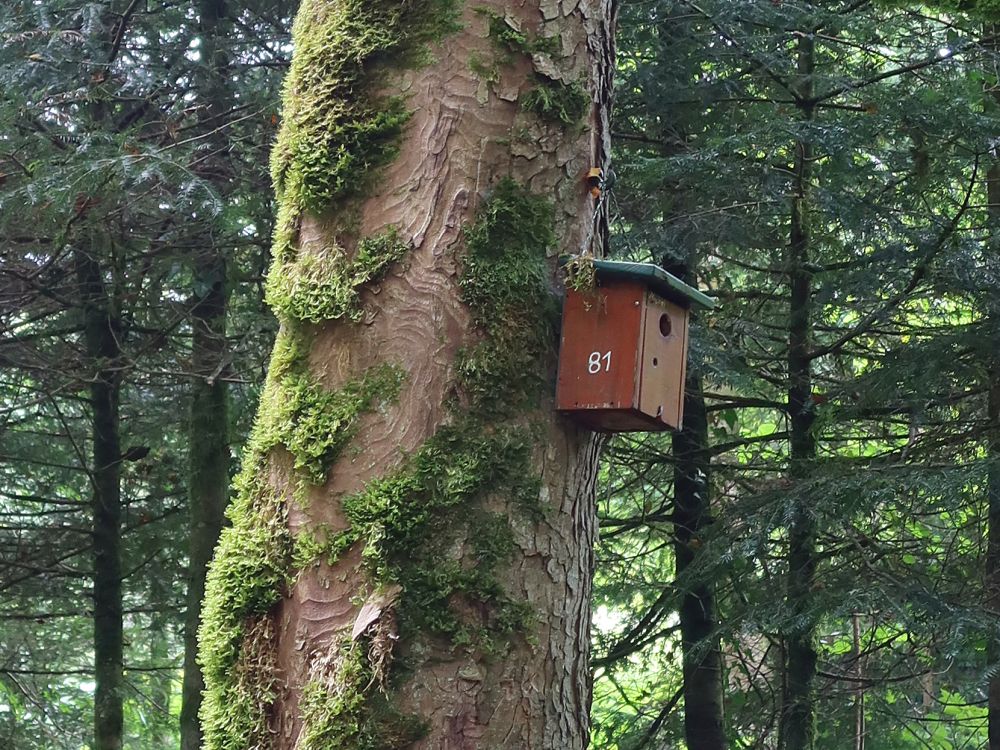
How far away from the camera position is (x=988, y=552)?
5.91 metres

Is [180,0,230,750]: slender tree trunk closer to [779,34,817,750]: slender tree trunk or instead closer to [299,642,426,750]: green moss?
[779,34,817,750]: slender tree trunk

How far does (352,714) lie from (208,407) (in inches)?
224

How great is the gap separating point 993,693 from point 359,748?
540 cm

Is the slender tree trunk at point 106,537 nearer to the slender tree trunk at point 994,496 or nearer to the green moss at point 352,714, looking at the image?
the slender tree trunk at point 994,496

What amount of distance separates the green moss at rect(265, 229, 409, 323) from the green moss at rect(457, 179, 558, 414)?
159mm

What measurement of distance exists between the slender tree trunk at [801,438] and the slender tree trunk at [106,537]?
15.0ft

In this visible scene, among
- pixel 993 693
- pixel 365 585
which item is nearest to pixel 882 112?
pixel 993 693

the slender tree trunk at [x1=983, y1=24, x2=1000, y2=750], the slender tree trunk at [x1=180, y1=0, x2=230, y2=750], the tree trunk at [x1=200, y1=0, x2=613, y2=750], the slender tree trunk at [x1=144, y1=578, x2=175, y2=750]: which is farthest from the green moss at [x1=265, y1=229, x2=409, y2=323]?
the slender tree trunk at [x1=144, y1=578, x2=175, y2=750]

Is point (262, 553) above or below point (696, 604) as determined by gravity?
below

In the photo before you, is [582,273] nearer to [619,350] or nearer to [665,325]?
[619,350]

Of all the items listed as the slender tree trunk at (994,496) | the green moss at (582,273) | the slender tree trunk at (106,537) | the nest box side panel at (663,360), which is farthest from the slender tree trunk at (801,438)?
the slender tree trunk at (106,537)

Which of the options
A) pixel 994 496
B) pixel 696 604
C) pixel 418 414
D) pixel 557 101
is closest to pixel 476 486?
pixel 418 414

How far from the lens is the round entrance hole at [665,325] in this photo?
247 cm

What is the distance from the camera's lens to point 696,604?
7.55 m
